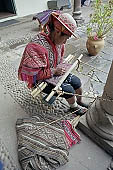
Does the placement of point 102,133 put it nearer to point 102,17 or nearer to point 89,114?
point 89,114

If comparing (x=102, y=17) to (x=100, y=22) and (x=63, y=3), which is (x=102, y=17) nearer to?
(x=100, y=22)

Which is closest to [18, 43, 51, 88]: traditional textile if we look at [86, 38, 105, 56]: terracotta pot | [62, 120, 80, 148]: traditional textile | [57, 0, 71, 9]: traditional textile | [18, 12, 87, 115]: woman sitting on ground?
[18, 12, 87, 115]: woman sitting on ground

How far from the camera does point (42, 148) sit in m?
1.66

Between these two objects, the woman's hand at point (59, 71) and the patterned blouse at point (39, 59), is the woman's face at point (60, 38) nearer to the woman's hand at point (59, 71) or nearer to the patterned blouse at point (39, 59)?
the patterned blouse at point (39, 59)

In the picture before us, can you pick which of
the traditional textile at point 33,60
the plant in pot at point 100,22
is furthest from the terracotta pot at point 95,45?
the traditional textile at point 33,60

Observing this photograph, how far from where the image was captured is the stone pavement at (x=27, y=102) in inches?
68.8

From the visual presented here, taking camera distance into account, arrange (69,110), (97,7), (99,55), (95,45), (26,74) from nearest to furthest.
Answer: (26,74), (69,110), (97,7), (95,45), (99,55)

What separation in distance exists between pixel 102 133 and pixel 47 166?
2.19 ft

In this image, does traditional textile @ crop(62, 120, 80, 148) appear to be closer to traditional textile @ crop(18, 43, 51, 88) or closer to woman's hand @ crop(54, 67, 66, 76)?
woman's hand @ crop(54, 67, 66, 76)

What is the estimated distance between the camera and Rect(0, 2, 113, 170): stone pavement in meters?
1.75

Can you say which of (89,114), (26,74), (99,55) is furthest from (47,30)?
(99,55)

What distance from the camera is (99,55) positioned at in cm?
355

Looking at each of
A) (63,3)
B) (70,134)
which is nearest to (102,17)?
(70,134)

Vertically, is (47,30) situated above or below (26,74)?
above
